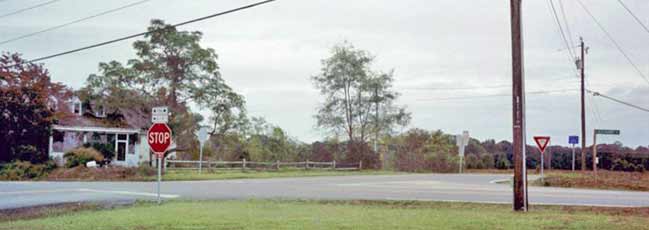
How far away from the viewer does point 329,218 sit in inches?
484

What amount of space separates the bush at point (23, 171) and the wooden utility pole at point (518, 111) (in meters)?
26.2

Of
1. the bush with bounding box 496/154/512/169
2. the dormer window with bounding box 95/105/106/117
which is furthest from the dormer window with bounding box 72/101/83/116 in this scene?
the bush with bounding box 496/154/512/169

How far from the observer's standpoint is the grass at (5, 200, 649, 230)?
1116 centimetres

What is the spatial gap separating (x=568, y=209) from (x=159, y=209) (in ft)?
31.6

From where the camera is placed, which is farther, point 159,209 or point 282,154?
point 282,154

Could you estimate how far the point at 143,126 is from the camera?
44.9m

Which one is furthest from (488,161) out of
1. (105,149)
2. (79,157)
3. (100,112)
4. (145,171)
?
(79,157)

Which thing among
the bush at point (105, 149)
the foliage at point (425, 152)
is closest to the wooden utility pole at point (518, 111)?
the bush at point (105, 149)

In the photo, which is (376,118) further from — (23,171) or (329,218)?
(329,218)

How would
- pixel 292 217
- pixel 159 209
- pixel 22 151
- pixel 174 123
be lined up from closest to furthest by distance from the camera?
pixel 292 217, pixel 159 209, pixel 22 151, pixel 174 123

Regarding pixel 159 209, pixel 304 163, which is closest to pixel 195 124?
pixel 304 163

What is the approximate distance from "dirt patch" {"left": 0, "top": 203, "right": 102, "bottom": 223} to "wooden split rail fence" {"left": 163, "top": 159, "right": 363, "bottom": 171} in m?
20.1

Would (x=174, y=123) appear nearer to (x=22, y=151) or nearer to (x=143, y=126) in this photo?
(x=143, y=126)

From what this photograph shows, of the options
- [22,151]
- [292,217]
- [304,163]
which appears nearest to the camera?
[292,217]
